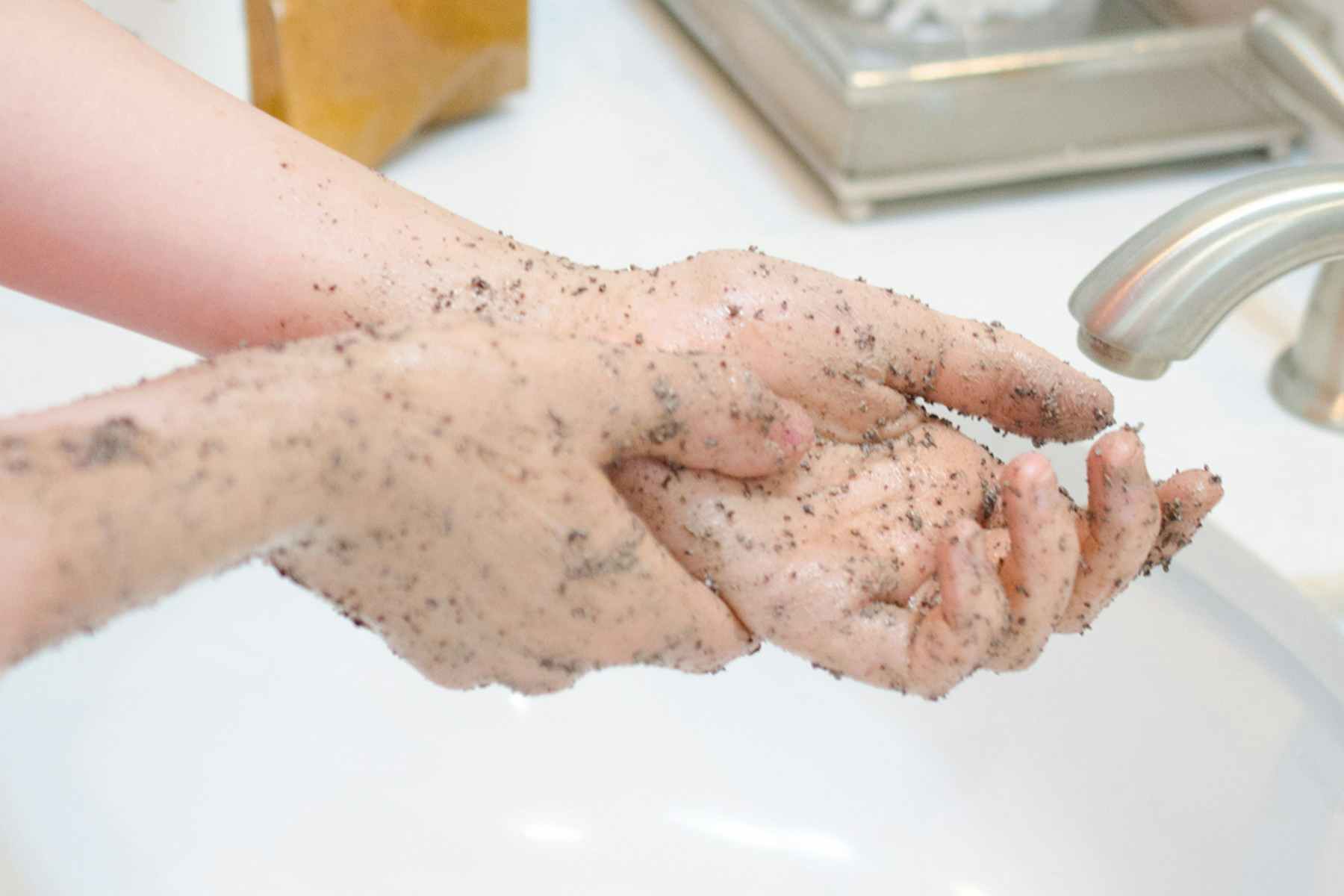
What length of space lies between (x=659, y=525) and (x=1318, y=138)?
59cm

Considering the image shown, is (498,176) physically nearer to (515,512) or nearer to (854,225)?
(854,225)

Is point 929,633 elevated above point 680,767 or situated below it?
above

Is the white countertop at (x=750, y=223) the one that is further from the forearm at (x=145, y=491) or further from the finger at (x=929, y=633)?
the forearm at (x=145, y=491)

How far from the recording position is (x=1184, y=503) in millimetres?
474

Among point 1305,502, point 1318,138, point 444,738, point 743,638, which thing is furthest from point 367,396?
point 1318,138

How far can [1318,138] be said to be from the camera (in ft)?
2.77

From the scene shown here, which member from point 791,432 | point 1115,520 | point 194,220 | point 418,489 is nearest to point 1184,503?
point 1115,520

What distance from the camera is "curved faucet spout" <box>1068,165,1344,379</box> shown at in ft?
1.44

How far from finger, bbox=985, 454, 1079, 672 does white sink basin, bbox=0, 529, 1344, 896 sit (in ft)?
0.52

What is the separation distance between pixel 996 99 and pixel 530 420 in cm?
47

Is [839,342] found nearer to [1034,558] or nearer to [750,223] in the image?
[1034,558]

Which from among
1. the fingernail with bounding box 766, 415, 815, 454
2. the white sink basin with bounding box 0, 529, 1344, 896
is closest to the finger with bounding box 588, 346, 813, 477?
the fingernail with bounding box 766, 415, 815, 454

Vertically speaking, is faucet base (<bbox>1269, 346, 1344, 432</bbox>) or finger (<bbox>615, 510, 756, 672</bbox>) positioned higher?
finger (<bbox>615, 510, 756, 672</bbox>)

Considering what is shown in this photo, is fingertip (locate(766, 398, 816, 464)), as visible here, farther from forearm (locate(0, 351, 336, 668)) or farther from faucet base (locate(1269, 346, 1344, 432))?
faucet base (locate(1269, 346, 1344, 432))
